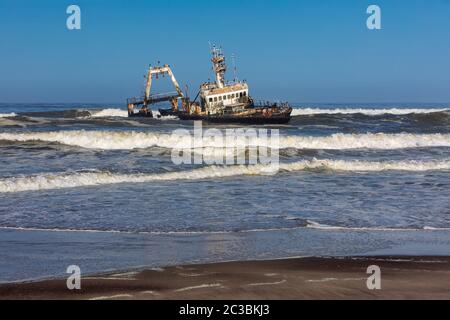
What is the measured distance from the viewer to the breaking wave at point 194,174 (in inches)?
530

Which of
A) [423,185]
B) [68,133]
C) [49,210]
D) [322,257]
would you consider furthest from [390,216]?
[68,133]

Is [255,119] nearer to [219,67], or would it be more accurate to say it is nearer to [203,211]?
[219,67]

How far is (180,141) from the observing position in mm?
27188

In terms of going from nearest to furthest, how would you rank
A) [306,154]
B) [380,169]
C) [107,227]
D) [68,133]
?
[107,227]
[380,169]
[306,154]
[68,133]

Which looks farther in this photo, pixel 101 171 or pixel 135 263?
pixel 101 171

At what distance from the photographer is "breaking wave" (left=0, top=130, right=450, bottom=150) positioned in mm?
26359

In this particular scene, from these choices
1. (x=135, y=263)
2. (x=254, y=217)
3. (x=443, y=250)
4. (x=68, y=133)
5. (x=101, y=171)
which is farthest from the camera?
(x=68, y=133)

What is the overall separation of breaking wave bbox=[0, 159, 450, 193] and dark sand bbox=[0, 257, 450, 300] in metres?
8.06

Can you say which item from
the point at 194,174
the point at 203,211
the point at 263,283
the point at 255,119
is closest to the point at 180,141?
the point at 194,174

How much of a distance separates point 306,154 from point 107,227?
14.7 m

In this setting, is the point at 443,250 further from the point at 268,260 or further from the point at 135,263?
the point at 135,263

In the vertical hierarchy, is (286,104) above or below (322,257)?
above

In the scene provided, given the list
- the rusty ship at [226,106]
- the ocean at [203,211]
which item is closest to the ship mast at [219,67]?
the rusty ship at [226,106]

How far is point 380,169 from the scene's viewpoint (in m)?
17.9
